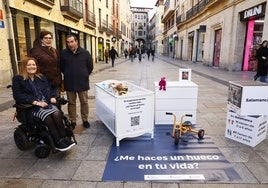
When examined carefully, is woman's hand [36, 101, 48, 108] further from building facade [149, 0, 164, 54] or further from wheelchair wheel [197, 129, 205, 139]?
building facade [149, 0, 164, 54]

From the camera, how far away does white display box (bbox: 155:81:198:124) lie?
4.62 meters

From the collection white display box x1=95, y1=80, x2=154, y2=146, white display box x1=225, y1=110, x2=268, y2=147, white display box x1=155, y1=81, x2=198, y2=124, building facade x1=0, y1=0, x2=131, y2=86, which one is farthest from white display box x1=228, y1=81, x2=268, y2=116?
building facade x1=0, y1=0, x2=131, y2=86

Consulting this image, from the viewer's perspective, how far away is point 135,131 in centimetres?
389

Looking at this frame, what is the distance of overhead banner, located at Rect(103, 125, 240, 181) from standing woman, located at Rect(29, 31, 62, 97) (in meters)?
1.74

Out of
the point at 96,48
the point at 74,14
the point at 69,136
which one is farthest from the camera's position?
the point at 96,48

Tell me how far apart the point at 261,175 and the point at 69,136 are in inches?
111

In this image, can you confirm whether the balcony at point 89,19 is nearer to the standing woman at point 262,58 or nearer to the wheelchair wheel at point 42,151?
the standing woman at point 262,58

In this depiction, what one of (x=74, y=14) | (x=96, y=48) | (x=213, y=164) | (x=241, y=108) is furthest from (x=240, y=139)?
(x=96, y=48)

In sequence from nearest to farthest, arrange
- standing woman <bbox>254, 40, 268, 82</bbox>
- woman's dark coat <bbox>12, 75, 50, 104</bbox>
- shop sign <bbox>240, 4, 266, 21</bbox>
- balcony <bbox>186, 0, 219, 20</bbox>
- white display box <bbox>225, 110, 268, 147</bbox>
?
woman's dark coat <bbox>12, 75, 50, 104</bbox>
white display box <bbox>225, 110, 268, 147</bbox>
standing woman <bbox>254, 40, 268, 82</bbox>
shop sign <bbox>240, 4, 266, 21</bbox>
balcony <bbox>186, 0, 219, 20</bbox>

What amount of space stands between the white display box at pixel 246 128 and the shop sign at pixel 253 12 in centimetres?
1000

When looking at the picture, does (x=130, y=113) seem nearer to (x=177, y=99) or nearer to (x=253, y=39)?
(x=177, y=99)

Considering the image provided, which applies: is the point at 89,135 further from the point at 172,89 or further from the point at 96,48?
the point at 96,48

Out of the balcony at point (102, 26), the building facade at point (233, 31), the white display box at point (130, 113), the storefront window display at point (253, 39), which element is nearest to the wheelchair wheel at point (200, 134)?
the white display box at point (130, 113)

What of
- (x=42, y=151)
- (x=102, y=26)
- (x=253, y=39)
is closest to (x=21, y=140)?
(x=42, y=151)
